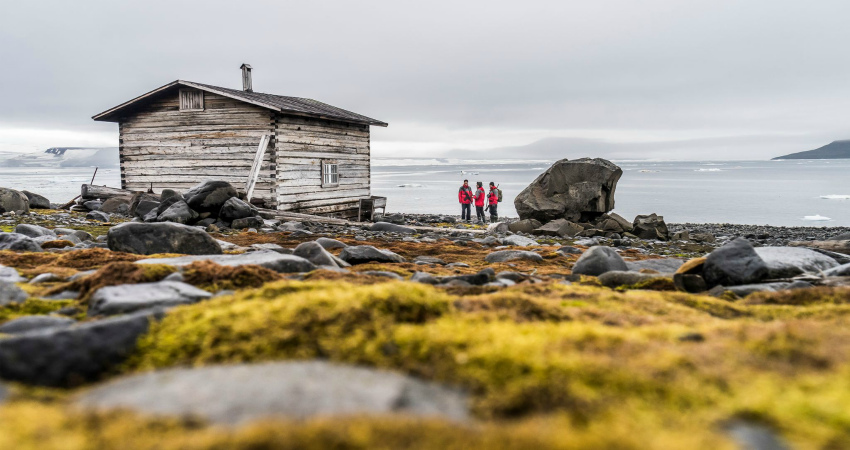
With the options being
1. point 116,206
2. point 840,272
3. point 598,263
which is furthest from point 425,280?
point 116,206

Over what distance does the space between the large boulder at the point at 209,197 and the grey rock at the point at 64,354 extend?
14011mm

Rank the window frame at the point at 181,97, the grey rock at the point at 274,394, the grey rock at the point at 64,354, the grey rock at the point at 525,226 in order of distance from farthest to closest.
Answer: the window frame at the point at 181,97
the grey rock at the point at 525,226
the grey rock at the point at 64,354
the grey rock at the point at 274,394

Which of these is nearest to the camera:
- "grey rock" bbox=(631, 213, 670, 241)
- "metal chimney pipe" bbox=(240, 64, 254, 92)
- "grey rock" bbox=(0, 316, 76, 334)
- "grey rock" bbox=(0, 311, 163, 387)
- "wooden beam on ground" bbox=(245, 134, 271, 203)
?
"grey rock" bbox=(0, 311, 163, 387)

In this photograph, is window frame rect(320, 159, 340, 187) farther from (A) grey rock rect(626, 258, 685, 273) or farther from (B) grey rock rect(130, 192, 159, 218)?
(A) grey rock rect(626, 258, 685, 273)

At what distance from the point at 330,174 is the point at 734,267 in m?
18.4

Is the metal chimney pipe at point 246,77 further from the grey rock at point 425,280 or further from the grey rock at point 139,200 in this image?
the grey rock at point 425,280

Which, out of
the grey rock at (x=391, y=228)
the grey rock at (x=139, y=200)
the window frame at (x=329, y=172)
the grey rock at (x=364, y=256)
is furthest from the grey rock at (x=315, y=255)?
the window frame at (x=329, y=172)

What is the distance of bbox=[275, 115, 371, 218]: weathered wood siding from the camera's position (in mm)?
19922

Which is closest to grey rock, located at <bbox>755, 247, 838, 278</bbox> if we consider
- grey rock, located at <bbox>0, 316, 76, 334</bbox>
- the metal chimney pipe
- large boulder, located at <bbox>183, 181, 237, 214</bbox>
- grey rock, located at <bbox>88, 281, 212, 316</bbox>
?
grey rock, located at <bbox>88, 281, 212, 316</bbox>

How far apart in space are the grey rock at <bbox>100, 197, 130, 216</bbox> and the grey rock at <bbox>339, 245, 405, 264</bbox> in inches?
578

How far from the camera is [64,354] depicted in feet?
7.99

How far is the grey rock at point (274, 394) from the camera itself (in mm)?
1990

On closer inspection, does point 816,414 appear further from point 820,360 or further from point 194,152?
point 194,152

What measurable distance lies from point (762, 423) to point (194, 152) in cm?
2142
